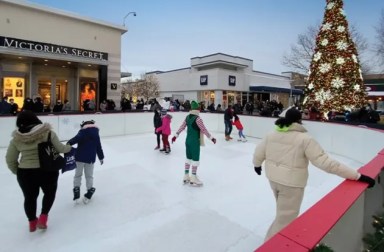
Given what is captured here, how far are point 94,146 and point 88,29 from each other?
13.5 m

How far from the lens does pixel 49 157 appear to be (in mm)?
3189

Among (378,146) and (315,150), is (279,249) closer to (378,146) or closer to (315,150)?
(315,150)

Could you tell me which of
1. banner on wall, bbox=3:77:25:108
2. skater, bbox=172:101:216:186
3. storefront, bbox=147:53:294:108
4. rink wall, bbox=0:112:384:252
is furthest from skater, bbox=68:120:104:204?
storefront, bbox=147:53:294:108

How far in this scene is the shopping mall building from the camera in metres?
12.8

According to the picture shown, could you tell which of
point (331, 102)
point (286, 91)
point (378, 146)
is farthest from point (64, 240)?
point (286, 91)

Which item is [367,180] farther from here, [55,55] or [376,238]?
[55,55]

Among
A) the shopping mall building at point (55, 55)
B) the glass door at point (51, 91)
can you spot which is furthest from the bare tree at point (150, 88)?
the glass door at point (51, 91)

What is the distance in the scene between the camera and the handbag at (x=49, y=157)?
10.3ft

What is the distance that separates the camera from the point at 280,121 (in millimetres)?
2590

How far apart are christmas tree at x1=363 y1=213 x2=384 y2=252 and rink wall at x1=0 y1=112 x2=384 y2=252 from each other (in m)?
0.05

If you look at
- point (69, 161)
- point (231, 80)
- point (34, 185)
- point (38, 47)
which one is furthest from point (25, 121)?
point (231, 80)

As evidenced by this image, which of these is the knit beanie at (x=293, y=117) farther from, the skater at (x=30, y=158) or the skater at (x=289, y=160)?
the skater at (x=30, y=158)

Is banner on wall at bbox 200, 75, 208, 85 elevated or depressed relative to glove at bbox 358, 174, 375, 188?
elevated

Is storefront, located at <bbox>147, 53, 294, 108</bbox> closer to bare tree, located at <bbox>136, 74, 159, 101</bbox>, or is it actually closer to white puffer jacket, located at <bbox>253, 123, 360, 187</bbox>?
bare tree, located at <bbox>136, 74, 159, 101</bbox>
